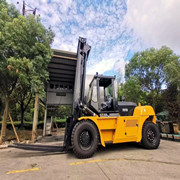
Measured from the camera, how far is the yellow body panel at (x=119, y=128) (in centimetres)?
376

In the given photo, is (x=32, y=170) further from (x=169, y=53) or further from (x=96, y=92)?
(x=169, y=53)

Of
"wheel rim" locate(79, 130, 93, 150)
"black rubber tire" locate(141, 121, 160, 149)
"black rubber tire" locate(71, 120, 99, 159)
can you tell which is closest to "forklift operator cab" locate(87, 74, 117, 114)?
"black rubber tire" locate(71, 120, 99, 159)

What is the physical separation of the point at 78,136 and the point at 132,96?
44.5 feet

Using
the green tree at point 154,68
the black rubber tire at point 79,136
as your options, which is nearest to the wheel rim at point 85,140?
the black rubber tire at point 79,136

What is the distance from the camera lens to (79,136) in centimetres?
343

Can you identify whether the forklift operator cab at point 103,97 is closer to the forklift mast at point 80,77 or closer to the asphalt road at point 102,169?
the forklift mast at point 80,77

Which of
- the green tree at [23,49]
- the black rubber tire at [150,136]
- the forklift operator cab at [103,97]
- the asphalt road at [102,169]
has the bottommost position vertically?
the asphalt road at [102,169]

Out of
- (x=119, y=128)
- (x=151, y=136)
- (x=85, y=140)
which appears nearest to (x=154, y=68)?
(x=151, y=136)

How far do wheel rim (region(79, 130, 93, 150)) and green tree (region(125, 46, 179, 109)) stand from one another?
13.5m

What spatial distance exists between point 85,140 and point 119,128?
4.08 ft

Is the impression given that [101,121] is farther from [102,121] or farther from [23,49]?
[23,49]

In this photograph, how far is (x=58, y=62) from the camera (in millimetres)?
9094

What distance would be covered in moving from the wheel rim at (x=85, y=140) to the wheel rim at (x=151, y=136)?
2.37 metres

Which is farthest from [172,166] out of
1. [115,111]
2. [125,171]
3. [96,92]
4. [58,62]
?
[58,62]
